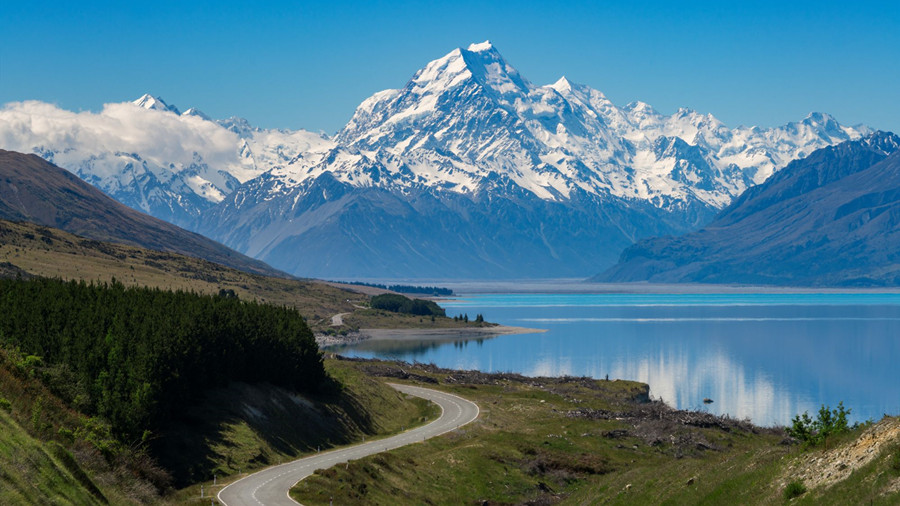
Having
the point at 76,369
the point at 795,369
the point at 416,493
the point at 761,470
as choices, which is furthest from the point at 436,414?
the point at 795,369

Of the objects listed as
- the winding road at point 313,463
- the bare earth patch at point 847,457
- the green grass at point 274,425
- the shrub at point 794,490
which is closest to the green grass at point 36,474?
the green grass at point 274,425

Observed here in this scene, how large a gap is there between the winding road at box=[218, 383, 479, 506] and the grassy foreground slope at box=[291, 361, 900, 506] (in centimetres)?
162

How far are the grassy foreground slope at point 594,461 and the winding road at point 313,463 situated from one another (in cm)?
162

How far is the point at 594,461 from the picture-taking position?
7600 cm

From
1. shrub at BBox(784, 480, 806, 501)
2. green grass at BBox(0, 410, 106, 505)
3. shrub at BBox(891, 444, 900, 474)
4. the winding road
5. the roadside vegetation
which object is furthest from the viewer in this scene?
the winding road

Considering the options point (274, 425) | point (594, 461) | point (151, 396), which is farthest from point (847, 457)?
point (274, 425)

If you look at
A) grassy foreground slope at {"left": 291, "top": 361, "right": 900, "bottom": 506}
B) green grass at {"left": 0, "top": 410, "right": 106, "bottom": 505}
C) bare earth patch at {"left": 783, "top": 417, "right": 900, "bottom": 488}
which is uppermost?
bare earth patch at {"left": 783, "top": 417, "right": 900, "bottom": 488}

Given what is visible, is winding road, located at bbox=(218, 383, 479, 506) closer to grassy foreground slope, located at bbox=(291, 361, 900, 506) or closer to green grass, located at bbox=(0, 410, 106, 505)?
grassy foreground slope, located at bbox=(291, 361, 900, 506)

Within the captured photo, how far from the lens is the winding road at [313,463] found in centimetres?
5534

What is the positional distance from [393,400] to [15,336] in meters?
45.1

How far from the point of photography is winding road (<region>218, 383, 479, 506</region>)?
5534 centimetres

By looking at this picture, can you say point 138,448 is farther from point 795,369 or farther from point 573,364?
point 795,369

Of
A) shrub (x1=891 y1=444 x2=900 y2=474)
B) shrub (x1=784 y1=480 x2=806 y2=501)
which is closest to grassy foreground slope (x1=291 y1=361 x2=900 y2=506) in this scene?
shrub (x1=891 y1=444 x2=900 y2=474)

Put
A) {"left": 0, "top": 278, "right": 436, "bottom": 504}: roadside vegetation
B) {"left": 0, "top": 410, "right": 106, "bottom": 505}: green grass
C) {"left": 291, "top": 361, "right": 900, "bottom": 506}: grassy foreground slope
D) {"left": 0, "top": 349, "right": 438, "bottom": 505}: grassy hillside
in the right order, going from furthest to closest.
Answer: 1. {"left": 0, "top": 278, "right": 436, "bottom": 504}: roadside vegetation
2. {"left": 291, "top": 361, "right": 900, "bottom": 506}: grassy foreground slope
3. {"left": 0, "top": 349, "right": 438, "bottom": 505}: grassy hillside
4. {"left": 0, "top": 410, "right": 106, "bottom": 505}: green grass
